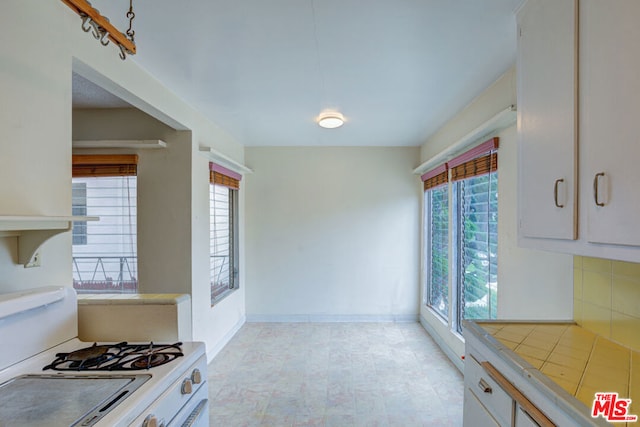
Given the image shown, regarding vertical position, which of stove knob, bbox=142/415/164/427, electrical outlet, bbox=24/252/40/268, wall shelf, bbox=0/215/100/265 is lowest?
stove knob, bbox=142/415/164/427

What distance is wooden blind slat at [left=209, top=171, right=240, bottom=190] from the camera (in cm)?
361

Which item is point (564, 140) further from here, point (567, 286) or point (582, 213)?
point (567, 286)

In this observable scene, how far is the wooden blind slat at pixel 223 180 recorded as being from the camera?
3.61 metres

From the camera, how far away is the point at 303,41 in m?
1.96

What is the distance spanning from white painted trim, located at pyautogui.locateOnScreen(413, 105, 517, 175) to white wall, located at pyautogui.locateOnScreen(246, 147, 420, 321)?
1034 millimetres

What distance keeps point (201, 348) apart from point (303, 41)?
1747mm

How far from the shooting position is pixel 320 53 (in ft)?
6.88

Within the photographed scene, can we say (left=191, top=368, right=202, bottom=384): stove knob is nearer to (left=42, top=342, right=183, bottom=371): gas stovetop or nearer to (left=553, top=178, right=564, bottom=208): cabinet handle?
(left=42, top=342, right=183, bottom=371): gas stovetop

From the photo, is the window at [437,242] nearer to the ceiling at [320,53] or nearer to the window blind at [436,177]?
the window blind at [436,177]

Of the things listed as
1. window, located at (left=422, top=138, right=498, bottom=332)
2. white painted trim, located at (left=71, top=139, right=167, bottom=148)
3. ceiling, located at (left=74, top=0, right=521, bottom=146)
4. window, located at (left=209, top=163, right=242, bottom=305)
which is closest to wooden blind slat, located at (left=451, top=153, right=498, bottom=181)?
window, located at (left=422, top=138, right=498, bottom=332)

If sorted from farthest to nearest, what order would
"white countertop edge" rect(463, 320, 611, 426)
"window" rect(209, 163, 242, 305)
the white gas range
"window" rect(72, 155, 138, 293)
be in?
"window" rect(209, 163, 242, 305), "window" rect(72, 155, 138, 293), the white gas range, "white countertop edge" rect(463, 320, 611, 426)

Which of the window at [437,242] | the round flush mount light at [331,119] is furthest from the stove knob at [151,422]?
the window at [437,242]

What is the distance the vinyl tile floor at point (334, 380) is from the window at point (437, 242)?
0.49 m

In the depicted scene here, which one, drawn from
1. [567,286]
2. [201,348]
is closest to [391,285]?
[567,286]
